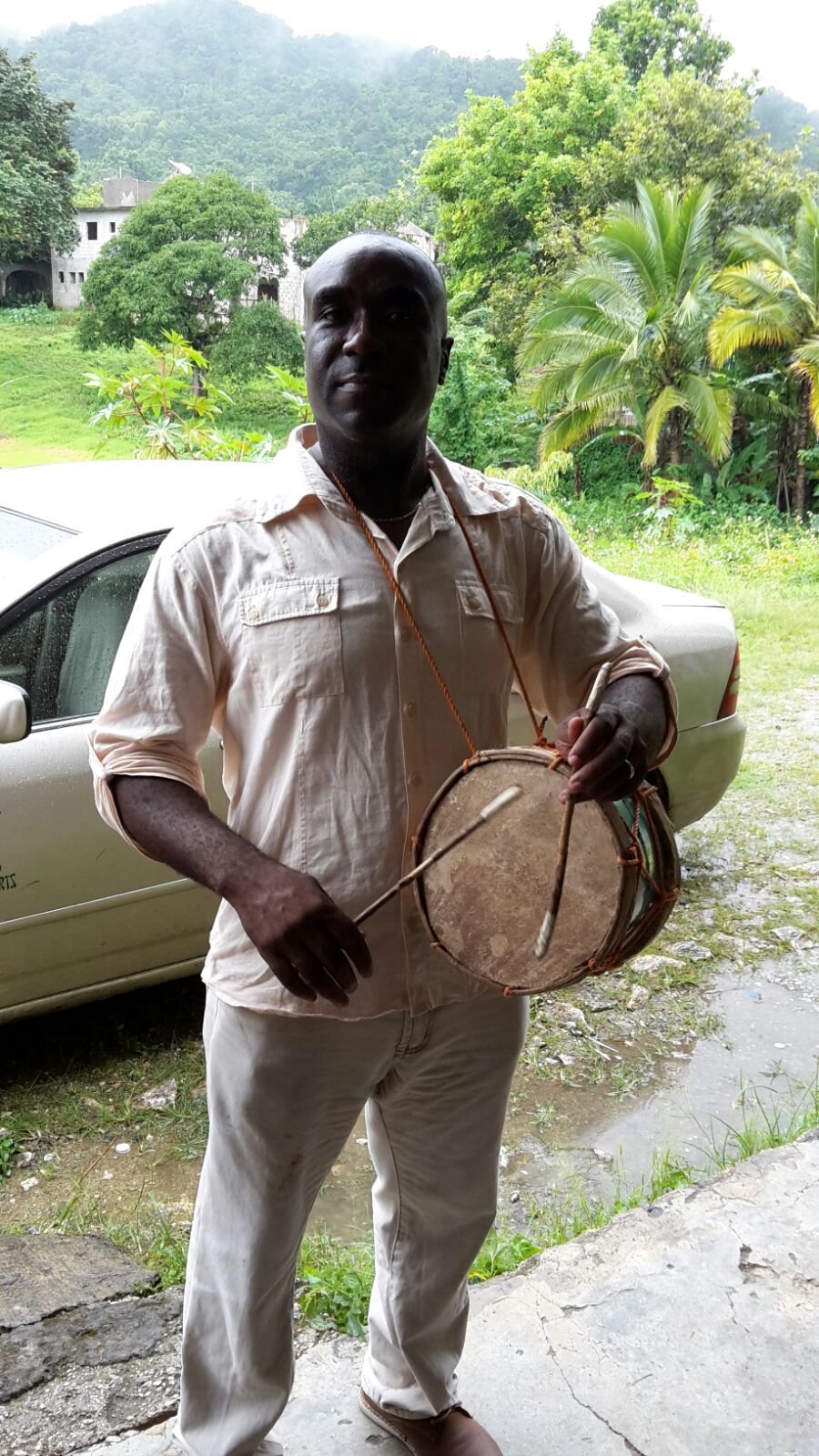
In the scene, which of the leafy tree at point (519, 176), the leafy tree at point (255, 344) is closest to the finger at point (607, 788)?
the leafy tree at point (255, 344)

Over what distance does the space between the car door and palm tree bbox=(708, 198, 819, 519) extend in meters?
13.2

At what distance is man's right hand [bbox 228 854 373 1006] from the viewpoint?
1.37 metres

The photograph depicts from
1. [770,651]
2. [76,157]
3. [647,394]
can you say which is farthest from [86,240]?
[770,651]

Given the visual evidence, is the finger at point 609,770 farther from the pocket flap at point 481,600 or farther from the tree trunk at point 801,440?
the tree trunk at point 801,440

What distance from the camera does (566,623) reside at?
67.8 inches

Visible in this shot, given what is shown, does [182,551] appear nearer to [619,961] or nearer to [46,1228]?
[619,961]

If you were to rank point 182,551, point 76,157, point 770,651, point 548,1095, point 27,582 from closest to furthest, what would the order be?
point 182,551 → point 27,582 → point 548,1095 → point 770,651 → point 76,157

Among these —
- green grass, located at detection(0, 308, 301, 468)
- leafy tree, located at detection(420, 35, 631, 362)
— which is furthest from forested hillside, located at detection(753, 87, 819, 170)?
green grass, located at detection(0, 308, 301, 468)

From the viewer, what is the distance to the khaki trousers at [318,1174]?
1.56 meters

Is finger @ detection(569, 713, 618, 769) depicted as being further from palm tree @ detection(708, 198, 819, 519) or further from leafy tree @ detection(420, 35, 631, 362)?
leafy tree @ detection(420, 35, 631, 362)

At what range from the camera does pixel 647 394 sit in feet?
54.7

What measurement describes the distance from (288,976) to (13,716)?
1275mm

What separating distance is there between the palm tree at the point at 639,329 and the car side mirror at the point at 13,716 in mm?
14277

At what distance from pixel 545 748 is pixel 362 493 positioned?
395 millimetres
